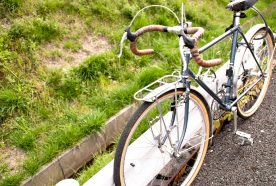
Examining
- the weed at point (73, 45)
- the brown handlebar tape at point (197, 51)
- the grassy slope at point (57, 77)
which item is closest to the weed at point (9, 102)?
the grassy slope at point (57, 77)

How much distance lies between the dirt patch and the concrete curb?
4.65 feet

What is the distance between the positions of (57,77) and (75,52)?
A: 2.79 feet

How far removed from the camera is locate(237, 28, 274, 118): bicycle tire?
3023 mm

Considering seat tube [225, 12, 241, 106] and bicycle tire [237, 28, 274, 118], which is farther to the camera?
bicycle tire [237, 28, 274, 118]

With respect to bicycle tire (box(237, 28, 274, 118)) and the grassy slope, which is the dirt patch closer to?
the grassy slope

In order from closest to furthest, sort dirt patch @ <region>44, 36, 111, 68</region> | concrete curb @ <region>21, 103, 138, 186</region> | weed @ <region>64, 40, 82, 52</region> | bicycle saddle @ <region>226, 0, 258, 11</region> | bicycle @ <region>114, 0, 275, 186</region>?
1. bicycle @ <region>114, 0, 275, 186</region>
2. bicycle saddle @ <region>226, 0, 258, 11</region>
3. concrete curb @ <region>21, 103, 138, 186</region>
4. dirt patch @ <region>44, 36, 111, 68</region>
5. weed @ <region>64, 40, 82, 52</region>

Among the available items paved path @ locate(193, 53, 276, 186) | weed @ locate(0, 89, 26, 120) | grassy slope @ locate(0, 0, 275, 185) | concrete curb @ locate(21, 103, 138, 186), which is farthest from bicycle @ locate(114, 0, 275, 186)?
weed @ locate(0, 89, 26, 120)

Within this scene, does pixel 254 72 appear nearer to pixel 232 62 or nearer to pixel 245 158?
pixel 232 62

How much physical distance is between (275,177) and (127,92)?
2.35 m

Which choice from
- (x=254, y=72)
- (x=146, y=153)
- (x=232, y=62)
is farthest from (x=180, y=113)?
(x=254, y=72)

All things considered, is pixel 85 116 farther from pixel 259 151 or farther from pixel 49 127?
pixel 259 151

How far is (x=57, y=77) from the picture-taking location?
338cm

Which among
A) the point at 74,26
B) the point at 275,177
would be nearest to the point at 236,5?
the point at 275,177

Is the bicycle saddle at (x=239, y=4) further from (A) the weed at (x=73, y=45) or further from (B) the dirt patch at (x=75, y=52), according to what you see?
(A) the weed at (x=73, y=45)
